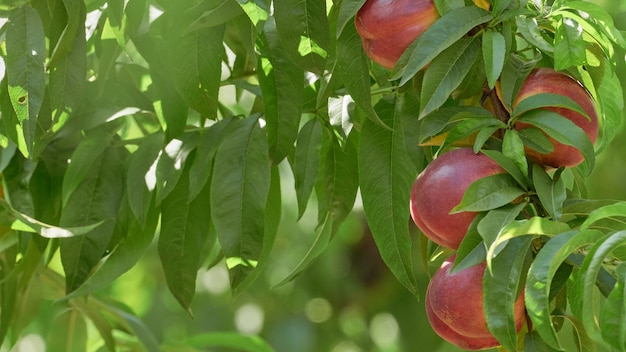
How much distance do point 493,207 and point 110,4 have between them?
0.96 ft

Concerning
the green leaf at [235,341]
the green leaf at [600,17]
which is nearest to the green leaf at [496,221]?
the green leaf at [600,17]

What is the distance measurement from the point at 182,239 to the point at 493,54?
0.29 m

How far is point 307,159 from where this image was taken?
2.31 ft

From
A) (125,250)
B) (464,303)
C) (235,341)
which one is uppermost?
(464,303)

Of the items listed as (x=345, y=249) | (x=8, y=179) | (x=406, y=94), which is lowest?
(x=345, y=249)

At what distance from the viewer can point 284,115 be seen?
0.68m

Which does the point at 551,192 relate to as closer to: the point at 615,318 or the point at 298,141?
the point at 615,318

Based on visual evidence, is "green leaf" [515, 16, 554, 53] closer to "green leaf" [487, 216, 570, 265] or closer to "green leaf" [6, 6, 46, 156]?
"green leaf" [487, 216, 570, 265]

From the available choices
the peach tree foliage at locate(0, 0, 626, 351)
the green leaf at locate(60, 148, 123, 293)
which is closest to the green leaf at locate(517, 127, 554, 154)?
the peach tree foliage at locate(0, 0, 626, 351)

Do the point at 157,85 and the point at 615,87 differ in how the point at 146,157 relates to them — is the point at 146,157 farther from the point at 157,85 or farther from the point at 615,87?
the point at 615,87

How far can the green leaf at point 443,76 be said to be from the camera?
21.9 inches

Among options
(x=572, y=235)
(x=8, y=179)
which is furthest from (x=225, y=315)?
(x=572, y=235)

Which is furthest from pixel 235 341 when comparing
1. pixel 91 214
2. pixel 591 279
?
pixel 591 279

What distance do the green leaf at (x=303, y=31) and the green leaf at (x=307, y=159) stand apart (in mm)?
94
